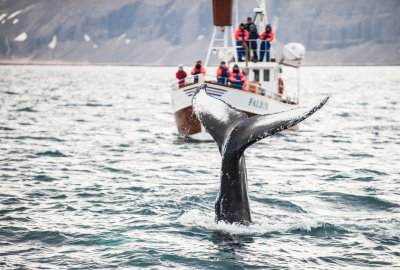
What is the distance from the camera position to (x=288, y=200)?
519 inches

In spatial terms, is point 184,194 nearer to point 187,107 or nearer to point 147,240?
point 147,240

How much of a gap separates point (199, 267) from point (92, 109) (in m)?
34.9

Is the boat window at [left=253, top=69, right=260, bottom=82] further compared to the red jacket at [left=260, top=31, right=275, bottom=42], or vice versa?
the boat window at [left=253, top=69, right=260, bottom=82]

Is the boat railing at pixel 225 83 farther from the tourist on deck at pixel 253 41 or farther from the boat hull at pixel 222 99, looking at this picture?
the tourist on deck at pixel 253 41

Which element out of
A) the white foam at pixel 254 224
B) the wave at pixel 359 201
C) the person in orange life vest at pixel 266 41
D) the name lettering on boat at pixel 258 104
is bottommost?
the wave at pixel 359 201

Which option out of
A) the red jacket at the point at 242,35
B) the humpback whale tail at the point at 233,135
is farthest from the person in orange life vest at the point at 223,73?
the humpback whale tail at the point at 233,135

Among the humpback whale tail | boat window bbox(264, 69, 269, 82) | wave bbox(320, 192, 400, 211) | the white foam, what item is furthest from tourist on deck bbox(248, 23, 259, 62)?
the humpback whale tail

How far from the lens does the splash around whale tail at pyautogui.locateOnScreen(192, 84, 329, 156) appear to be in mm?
8281

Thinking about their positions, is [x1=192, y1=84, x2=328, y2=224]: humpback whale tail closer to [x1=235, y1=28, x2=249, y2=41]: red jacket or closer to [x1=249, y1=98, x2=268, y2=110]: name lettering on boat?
[x1=249, y1=98, x2=268, y2=110]: name lettering on boat

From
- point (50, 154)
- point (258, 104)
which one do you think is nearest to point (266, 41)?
point (258, 104)

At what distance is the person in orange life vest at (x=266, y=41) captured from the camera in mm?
26062

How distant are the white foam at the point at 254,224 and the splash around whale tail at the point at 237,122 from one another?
1.41m

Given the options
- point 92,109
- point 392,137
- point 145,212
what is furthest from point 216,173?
point 92,109

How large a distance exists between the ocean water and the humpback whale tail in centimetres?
45
